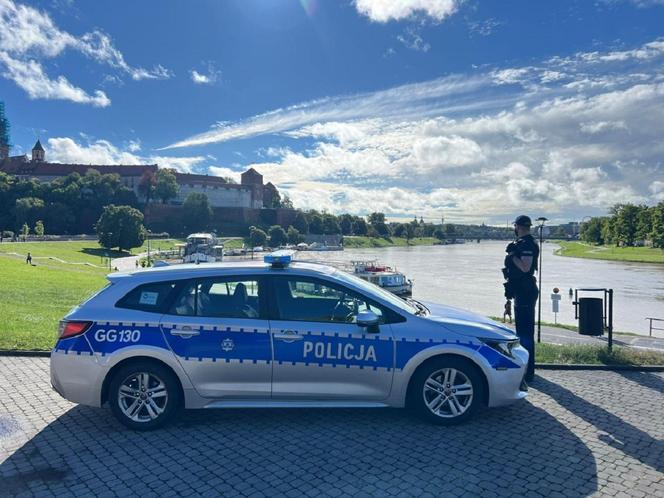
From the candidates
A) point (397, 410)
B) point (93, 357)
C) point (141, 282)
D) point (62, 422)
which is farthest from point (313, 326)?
point (62, 422)

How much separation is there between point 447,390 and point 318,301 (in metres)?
1.57

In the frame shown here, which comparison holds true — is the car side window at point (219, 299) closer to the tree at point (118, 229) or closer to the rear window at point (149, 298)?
the rear window at point (149, 298)

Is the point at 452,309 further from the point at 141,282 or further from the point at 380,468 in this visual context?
the point at 141,282

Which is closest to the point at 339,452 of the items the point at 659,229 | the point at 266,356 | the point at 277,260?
the point at 266,356

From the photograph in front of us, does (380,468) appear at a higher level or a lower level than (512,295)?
lower

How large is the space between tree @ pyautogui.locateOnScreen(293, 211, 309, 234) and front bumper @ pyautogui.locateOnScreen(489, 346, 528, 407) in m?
134

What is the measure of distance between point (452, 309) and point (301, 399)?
86.0 inches

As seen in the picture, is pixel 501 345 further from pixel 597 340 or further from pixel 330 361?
pixel 597 340

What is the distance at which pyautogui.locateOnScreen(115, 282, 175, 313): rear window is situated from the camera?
4773 mm

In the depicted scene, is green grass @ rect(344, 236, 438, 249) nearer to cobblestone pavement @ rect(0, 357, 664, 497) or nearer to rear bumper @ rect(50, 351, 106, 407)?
cobblestone pavement @ rect(0, 357, 664, 497)

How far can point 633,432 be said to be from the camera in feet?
15.2

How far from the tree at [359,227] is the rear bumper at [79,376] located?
6429 inches

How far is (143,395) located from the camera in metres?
4.68

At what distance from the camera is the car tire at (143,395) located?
4656 mm
